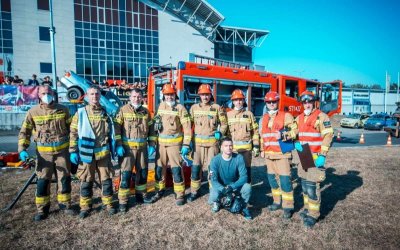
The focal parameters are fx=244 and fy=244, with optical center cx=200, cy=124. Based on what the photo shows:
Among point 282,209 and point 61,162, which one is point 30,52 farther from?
point 282,209

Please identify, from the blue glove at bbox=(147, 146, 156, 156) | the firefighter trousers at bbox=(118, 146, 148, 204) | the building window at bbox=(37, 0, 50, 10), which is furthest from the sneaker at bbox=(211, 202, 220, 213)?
the building window at bbox=(37, 0, 50, 10)

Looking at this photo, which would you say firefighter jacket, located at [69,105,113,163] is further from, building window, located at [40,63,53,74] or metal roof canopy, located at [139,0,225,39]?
metal roof canopy, located at [139,0,225,39]

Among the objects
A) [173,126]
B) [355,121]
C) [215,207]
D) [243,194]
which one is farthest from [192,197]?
[355,121]

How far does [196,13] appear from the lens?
27375 mm

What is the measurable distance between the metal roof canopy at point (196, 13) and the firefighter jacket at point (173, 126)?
2366 centimetres

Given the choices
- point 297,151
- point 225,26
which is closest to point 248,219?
point 297,151

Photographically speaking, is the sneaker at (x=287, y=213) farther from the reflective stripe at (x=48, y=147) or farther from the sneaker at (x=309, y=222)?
the reflective stripe at (x=48, y=147)

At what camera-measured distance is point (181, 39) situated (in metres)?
26.9

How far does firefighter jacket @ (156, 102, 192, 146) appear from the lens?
4426 mm

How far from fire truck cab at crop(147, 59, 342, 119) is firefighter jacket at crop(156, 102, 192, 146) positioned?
5.94 ft

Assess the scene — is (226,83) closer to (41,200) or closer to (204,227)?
(204,227)

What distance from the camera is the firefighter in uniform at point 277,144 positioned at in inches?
153

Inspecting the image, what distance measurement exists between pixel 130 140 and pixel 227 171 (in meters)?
1.69

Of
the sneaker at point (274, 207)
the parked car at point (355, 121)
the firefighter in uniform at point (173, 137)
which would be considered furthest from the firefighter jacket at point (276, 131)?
the parked car at point (355, 121)
